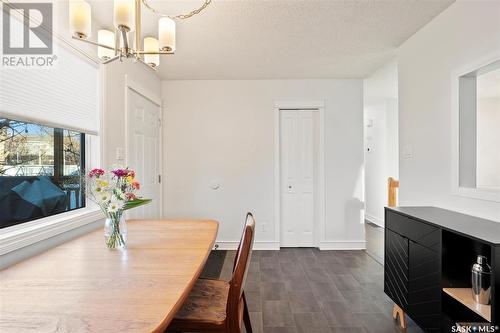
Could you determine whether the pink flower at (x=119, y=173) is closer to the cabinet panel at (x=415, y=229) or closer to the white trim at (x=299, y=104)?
the cabinet panel at (x=415, y=229)

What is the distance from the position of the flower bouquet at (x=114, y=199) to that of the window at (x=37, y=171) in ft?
1.54

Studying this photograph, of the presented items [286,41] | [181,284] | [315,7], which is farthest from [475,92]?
[181,284]

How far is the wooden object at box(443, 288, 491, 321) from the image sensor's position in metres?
1.33

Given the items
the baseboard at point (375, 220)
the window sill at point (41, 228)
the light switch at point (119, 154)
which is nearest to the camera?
the window sill at point (41, 228)

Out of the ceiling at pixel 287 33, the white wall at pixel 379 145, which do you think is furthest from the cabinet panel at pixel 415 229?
the white wall at pixel 379 145

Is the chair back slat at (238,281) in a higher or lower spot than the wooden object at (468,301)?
higher

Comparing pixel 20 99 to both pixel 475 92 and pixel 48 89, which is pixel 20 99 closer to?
pixel 48 89

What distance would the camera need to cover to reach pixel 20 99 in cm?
153

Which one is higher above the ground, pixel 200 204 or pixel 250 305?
pixel 200 204

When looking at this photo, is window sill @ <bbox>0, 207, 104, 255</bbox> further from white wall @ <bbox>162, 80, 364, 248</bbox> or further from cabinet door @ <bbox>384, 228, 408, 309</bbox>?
cabinet door @ <bbox>384, 228, 408, 309</bbox>

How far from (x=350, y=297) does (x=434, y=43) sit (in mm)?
2350

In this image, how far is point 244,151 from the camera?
3861 mm

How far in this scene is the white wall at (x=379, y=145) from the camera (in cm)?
498

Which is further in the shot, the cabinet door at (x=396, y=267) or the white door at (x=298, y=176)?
the white door at (x=298, y=176)
